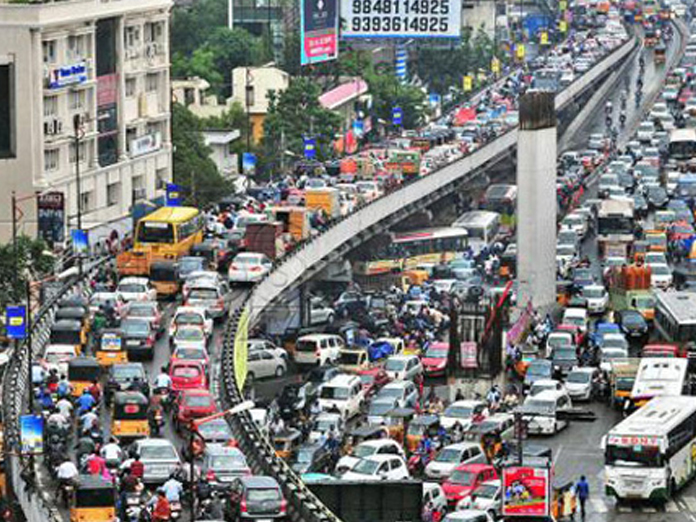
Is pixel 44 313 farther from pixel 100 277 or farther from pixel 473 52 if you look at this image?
pixel 473 52

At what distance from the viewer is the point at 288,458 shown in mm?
62750

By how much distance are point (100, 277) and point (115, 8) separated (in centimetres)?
3274

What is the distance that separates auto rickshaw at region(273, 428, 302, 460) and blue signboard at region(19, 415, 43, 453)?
871 centimetres

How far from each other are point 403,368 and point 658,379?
7687 millimetres

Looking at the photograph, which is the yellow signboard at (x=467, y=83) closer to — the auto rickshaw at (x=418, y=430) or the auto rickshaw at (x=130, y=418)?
the auto rickshaw at (x=418, y=430)

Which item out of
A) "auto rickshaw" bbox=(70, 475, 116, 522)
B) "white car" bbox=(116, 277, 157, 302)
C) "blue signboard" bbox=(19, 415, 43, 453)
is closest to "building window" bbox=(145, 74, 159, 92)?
"white car" bbox=(116, 277, 157, 302)

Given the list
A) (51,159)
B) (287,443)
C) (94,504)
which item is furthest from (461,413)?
(51,159)

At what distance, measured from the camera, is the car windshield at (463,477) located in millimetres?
60844

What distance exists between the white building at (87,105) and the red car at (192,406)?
36.8 meters

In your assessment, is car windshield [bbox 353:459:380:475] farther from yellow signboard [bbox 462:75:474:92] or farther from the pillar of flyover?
yellow signboard [bbox 462:75:474:92]

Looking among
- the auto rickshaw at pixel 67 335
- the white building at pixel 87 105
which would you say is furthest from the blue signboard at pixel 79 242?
the auto rickshaw at pixel 67 335

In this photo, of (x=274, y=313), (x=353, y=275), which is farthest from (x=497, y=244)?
(x=274, y=313)

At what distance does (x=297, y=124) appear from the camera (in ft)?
445

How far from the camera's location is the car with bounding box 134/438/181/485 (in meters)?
55.2
